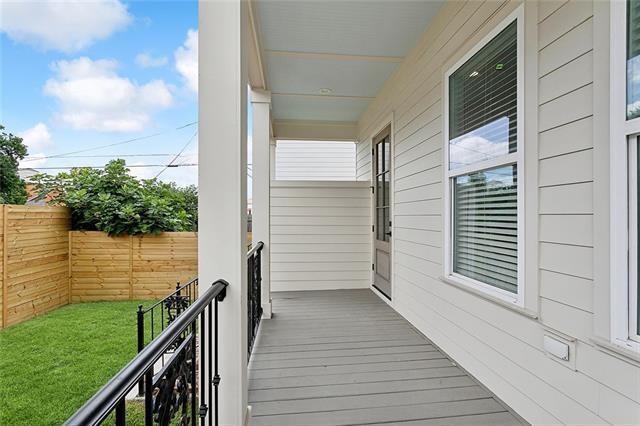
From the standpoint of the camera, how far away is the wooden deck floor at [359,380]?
1.82m

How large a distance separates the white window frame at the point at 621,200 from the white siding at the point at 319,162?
6.36m

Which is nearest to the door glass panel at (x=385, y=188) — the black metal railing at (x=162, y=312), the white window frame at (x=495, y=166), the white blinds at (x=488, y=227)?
the white window frame at (x=495, y=166)

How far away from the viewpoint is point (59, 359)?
312cm

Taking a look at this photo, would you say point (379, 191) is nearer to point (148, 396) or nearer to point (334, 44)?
point (334, 44)

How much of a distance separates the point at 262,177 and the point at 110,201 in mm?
3224

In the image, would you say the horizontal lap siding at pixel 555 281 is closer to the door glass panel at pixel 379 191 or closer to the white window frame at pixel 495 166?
the white window frame at pixel 495 166

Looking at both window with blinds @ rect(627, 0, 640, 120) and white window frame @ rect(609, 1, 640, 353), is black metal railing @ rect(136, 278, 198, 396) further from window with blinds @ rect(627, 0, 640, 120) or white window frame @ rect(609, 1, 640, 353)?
window with blinds @ rect(627, 0, 640, 120)

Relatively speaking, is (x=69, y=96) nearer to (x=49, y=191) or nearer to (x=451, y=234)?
(x=49, y=191)

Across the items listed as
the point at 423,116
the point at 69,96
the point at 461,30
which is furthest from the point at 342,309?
the point at 69,96

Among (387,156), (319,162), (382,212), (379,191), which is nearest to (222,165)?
(387,156)

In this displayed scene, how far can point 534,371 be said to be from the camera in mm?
1704

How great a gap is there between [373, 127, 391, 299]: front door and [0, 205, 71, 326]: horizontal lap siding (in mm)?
4763

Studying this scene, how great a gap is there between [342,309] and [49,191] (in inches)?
202

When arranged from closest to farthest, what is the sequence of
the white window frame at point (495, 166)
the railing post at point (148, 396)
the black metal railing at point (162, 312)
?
1. the railing post at point (148, 396)
2. the white window frame at point (495, 166)
3. the black metal railing at point (162, 312)
